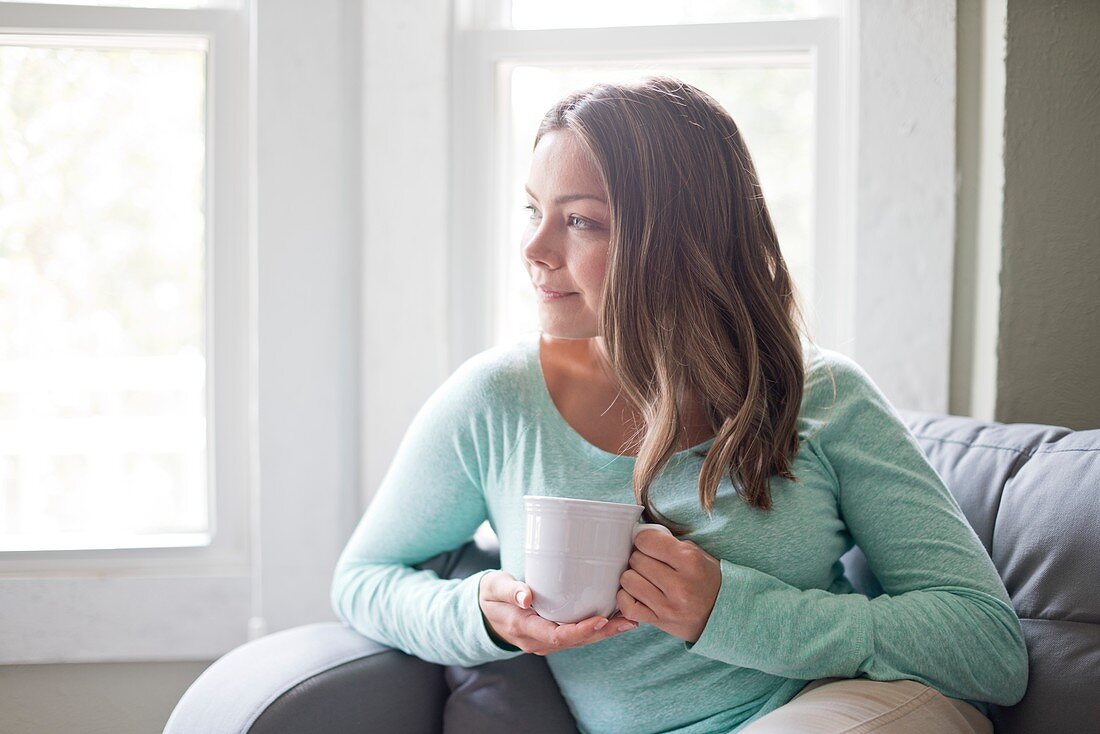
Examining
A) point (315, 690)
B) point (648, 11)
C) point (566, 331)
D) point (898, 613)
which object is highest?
point (648, 11)

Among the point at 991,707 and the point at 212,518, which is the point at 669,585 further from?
the point at 212,518

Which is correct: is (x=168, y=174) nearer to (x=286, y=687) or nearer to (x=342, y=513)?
(x=342, y=513)

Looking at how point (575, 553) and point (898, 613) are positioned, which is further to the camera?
point (898, 613)

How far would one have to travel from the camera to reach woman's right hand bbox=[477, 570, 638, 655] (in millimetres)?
891

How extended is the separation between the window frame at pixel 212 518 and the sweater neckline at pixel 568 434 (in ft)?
2.35

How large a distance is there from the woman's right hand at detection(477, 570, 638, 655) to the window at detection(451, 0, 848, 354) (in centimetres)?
82

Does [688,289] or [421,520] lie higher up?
[688,289]

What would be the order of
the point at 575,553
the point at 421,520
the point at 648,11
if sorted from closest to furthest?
the point at 575,553 < the point at 421,520 < the point at 648,11

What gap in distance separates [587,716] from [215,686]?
472mm

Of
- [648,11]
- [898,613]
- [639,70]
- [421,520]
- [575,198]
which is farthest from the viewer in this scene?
[648,11]

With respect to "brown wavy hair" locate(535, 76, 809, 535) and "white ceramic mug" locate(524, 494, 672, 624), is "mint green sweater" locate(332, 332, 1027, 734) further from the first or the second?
"white ceramic mug" locate(524, 494, 672, 624)

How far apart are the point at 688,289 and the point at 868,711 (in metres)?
0.51

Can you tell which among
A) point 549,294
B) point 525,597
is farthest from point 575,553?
point 549,294

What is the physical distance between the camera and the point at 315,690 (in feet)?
3.63
